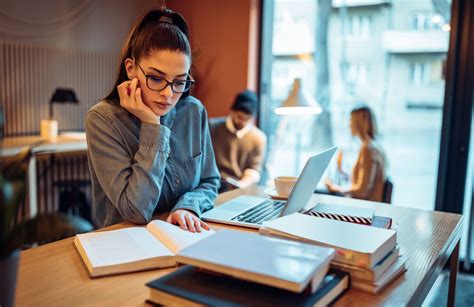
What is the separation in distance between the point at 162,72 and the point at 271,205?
0.56 metres

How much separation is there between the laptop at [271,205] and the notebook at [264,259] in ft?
1.14

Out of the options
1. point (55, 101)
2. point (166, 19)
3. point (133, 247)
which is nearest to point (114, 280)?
point (133, 247)

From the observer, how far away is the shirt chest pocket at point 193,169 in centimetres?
148

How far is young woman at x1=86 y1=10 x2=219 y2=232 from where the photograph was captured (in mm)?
1242

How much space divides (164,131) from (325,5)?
2.64 m

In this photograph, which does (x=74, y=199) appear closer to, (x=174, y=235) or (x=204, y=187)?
(x=204, y=187)

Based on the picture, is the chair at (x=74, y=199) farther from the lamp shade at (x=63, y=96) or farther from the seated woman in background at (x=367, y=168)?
the seated woman in background at (x=367, y=168)

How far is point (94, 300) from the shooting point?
813mm

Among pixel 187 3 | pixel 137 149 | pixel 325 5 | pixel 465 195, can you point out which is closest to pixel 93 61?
pixel 187 3

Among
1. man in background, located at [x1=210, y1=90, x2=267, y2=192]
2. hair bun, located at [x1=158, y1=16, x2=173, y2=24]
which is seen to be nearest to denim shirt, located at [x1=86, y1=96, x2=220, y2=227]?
hair bun, located at [x1=158, y1=16, x2=173, y2=24]

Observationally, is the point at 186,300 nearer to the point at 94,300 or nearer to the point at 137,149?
the point at 94,300

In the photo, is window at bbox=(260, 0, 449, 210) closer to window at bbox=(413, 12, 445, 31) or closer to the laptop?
window at bbox=(413, 12, 445, 31)

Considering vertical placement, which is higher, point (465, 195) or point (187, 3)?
point (187, 3)

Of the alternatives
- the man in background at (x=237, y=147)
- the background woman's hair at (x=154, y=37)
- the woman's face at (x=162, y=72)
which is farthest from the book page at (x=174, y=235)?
the man in background at (x=237, y=147)
